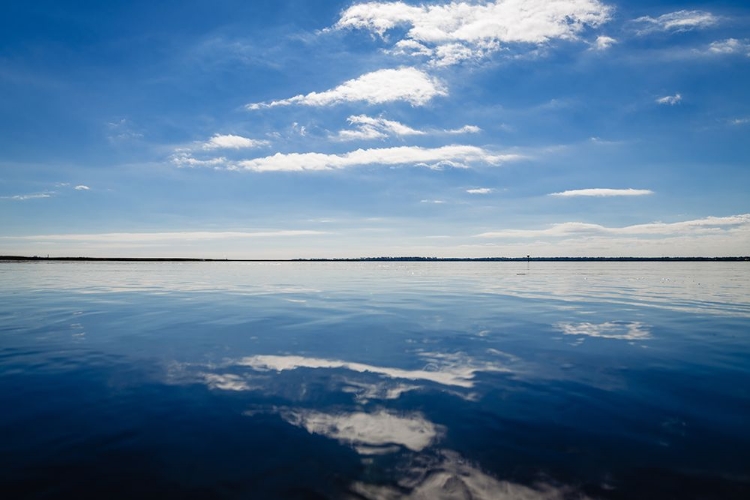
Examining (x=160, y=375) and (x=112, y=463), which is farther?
(x=160, y=375)

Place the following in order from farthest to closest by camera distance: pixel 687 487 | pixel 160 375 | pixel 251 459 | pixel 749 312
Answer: pixel 749 312 < pixel 160 375 < pixel 251 459 < pixel 687 487

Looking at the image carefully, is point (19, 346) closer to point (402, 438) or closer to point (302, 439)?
point (302, 439)

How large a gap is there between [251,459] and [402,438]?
2528 mm

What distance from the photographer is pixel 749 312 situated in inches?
945

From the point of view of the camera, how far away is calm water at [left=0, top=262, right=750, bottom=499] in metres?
5.77

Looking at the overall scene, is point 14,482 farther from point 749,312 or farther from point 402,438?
point 749,312


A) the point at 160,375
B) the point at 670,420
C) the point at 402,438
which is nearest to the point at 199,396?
the point at 160,375

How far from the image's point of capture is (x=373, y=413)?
27.3 ft

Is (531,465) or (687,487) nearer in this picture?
(687,487)

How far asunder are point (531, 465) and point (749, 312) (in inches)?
1041

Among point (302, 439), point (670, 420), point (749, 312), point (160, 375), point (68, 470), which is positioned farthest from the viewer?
point (749, 312)

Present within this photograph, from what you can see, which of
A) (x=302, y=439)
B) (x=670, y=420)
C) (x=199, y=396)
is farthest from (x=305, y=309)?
(x=670, y=420)

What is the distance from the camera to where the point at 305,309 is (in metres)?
25.2

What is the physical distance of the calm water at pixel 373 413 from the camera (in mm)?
5770
